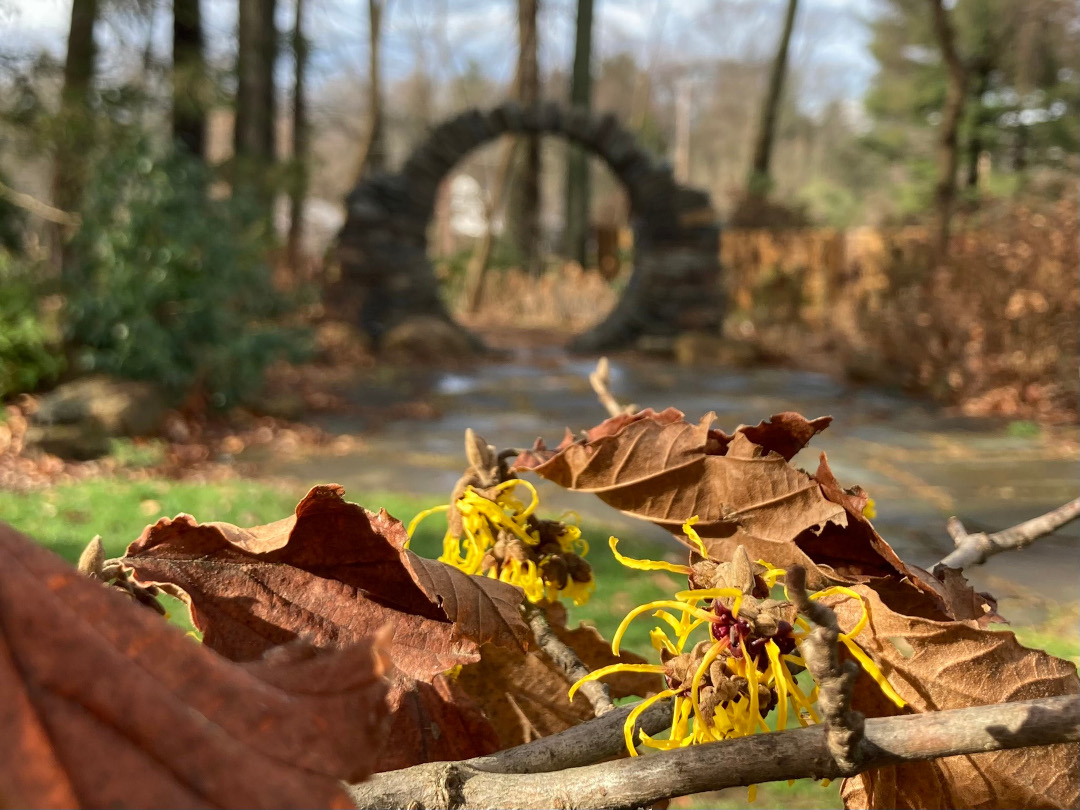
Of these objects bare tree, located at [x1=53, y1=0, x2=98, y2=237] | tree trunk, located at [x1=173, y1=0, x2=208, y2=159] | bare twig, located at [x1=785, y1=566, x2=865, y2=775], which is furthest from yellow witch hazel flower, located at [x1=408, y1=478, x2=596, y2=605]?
tree trunk, located at [x1=173, y1=0, x2=208, y2=159]

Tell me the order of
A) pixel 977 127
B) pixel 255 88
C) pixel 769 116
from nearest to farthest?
pixel 255 88 < pixel 769 116 < pixel 977 127

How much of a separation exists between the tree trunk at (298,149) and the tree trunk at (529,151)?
3.95 metres

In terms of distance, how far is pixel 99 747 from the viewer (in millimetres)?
250

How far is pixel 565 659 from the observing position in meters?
0.63

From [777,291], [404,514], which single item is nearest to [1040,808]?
[404,514]

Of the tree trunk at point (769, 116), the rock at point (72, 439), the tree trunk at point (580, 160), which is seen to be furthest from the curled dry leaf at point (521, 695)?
the tree trunk at point (769, 116)

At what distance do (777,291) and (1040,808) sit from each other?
1424cm

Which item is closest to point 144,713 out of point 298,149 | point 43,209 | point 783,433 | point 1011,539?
point 783,433

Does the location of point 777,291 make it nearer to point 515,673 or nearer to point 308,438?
point 308,438

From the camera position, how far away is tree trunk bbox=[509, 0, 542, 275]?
1727 cm

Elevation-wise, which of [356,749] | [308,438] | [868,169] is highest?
[868,169]

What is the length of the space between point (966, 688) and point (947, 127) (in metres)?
12.0

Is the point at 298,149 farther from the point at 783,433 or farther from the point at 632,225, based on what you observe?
the point at 783,433

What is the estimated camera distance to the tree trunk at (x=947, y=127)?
32.4 ft
